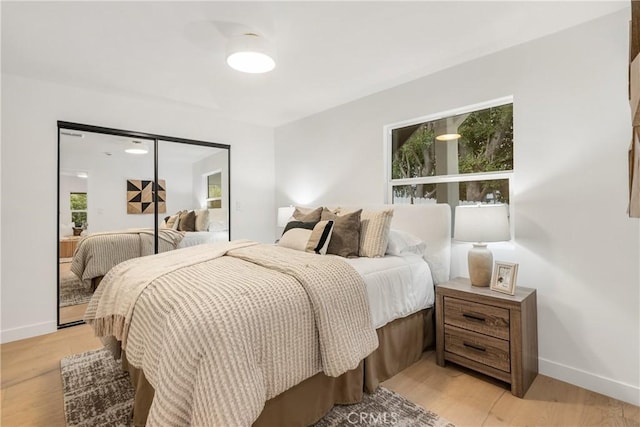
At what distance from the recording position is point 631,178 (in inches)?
28.0

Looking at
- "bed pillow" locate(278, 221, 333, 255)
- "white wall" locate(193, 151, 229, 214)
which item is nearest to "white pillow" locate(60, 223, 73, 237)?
"white wall" locate(193, 151, 229, 214)

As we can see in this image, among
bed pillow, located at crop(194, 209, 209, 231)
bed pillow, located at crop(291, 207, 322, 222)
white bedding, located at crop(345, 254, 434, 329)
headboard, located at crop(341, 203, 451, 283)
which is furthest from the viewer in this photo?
bed pillow, located at crop(194, 209, 209, 231)

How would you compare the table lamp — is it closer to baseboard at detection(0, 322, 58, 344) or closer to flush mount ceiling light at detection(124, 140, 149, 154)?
flush mount ceiling light at detection(124, 140, 149, 154)

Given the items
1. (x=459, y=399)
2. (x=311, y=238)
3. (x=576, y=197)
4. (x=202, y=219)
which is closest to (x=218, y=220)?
(x=202, y=219)

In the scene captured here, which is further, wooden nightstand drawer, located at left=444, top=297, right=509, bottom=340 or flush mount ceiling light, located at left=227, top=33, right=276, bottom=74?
flush mount ceiling light, located at left=227, top=33, right=276, bottom=74

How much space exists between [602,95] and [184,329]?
8.91ft

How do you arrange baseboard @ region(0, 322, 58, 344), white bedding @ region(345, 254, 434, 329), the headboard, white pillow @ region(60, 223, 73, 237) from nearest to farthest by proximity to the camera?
white bedding @ region(345, 254, 434, 329) → the headboard → baseboard @ region(0, 322, 58, 344) → white pillow @ region(60, 223, 73, 237)

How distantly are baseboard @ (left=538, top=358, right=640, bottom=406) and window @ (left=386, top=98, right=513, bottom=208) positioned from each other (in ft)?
3.96

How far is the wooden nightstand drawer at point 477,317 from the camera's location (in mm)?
1948

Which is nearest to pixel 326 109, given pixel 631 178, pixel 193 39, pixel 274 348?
pixel 193 39

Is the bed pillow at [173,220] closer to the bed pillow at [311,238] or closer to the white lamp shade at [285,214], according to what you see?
the white lamp shade at [285,214]

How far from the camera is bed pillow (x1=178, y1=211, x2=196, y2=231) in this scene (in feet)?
12.3

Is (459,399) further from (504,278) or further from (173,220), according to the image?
(173,220)

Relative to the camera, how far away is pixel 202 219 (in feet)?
12.9
